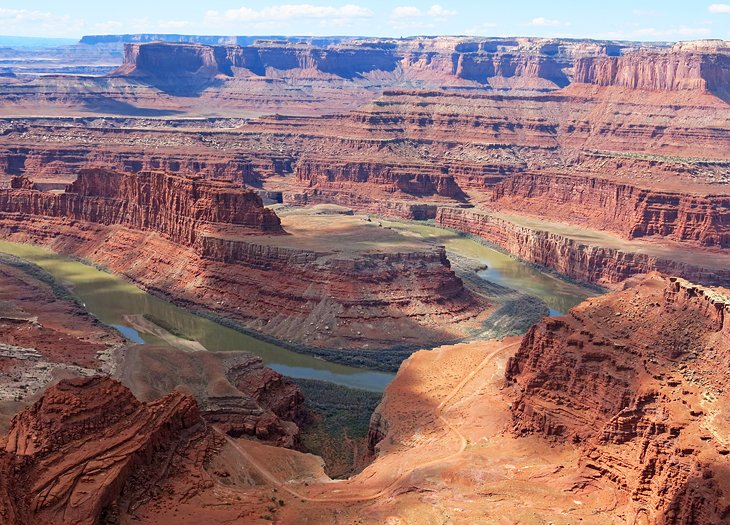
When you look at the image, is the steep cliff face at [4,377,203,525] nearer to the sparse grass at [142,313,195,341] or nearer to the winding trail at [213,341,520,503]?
the winding trail at [213,341,520,503]

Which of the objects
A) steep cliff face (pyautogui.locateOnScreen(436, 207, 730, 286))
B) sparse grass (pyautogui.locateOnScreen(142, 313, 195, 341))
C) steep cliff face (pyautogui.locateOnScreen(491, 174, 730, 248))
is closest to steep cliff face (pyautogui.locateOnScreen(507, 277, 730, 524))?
sparse grass (pyautogui.locateOnScreen(142, 313, 195, 341))

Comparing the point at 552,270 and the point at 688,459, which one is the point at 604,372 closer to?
the point at 688,459

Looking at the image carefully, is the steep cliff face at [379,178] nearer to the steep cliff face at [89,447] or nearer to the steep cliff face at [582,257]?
the steep cliff face at [582,257]

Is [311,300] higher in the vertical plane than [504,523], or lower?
lower

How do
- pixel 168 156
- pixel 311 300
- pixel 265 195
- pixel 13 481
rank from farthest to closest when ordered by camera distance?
pixel 168 156 → pixel 265 195 → pixel 311 300 → pixel 13 481

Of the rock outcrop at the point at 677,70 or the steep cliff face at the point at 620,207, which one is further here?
the rock outcrop at the point at 677,70

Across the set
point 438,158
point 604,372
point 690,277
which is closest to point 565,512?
point 604,372

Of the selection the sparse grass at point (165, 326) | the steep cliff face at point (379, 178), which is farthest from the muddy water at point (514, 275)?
the sparse grass at point (165, 326)
